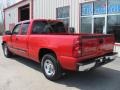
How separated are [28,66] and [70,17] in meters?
6.88

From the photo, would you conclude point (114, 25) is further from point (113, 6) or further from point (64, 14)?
point (64, 14)

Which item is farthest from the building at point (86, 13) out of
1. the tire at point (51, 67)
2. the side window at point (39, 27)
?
the tire at point (51, 67)

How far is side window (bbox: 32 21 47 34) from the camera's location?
7692 mm

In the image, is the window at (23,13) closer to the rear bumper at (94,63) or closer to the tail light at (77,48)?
the rear bumper at (94,63)

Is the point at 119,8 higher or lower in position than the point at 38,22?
higher

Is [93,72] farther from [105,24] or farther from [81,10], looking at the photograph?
[81,10]

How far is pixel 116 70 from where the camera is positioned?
7898 millimetres

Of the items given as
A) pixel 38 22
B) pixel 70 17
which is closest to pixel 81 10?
pixel 70 17

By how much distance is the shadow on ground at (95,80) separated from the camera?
6.03 metres

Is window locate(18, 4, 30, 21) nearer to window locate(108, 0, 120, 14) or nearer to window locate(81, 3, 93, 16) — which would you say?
window locate(81, 3, 93, 16)

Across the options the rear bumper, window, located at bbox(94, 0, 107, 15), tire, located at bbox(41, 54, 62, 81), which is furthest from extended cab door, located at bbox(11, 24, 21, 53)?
window, located at bbox(94, 0, 107, 15)

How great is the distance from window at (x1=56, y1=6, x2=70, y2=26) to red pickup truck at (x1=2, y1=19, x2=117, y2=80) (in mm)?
6485

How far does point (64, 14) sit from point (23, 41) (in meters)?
7.79

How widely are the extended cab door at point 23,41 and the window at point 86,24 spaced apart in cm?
587
